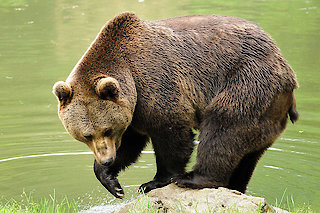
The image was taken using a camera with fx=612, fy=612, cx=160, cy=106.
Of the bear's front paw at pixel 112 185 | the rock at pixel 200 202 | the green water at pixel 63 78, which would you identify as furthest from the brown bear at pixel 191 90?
the green water at pixel 63 78

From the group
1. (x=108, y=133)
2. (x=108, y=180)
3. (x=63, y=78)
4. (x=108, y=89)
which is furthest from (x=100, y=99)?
(x=63, y=78)

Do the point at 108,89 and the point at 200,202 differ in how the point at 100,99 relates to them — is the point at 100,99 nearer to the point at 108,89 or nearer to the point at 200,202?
the point at 108,89

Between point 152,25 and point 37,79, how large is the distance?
762 cm

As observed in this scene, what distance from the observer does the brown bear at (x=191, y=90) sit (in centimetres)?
652

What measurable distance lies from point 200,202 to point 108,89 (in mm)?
1467

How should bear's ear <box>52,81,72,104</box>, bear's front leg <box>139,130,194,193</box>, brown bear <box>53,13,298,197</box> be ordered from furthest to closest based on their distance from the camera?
bear's front leg <box>139,130,194,193</box> < brown bear <box>53,13,298,197</box> < bear's ear <box>52,81,72,104</box>

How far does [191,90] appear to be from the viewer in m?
6.79

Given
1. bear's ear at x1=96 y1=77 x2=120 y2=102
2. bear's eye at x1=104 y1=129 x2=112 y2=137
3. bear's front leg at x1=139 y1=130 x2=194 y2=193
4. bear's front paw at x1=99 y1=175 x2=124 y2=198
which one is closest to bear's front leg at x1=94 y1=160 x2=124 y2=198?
bear's front paw at x1=99 y1=175 x2=124 y2=198

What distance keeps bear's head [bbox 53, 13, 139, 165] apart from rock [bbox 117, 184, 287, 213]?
584 millimetres

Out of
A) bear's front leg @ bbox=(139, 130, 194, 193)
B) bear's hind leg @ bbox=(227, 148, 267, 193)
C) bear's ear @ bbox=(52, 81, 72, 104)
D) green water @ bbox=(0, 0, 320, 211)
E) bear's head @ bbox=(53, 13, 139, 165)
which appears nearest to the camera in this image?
bear's ear @ bbox=(52, 81, 72, 104)

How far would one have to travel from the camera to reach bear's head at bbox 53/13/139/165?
6195mm

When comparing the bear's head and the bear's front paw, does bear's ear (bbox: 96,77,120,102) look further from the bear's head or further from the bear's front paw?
the bear's front paw

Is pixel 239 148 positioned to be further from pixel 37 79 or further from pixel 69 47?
pixel 69 47

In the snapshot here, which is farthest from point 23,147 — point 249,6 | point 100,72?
point 249,6
